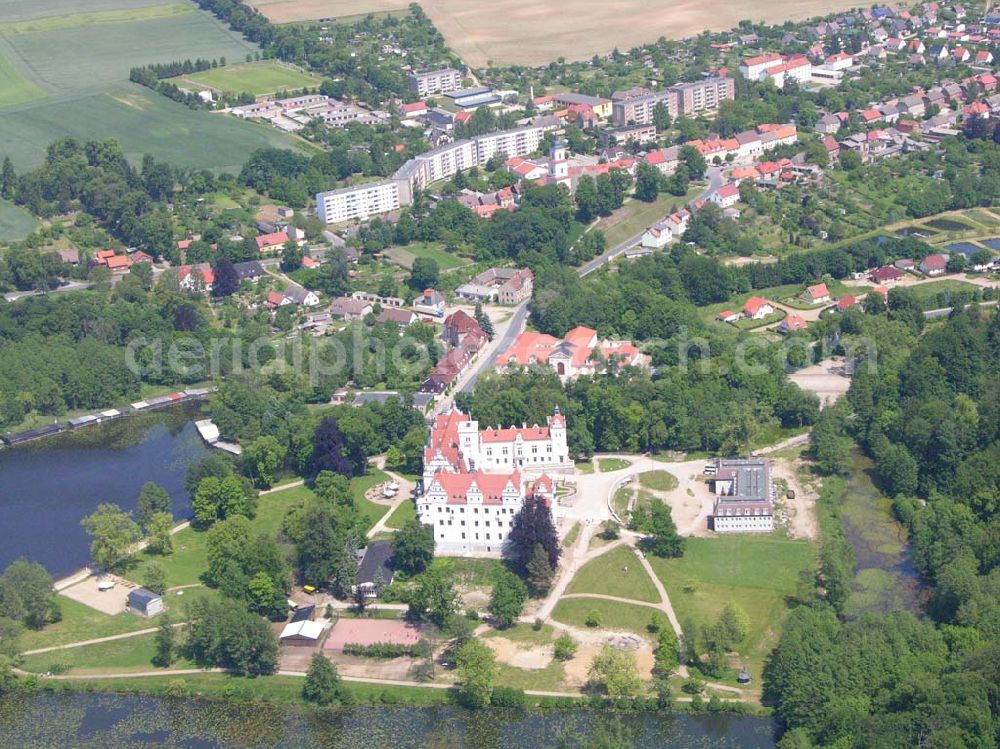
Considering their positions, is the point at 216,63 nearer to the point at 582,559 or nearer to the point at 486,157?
the point at 486,157

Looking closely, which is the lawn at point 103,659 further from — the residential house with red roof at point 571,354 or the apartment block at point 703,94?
the apartment block at point 703,94

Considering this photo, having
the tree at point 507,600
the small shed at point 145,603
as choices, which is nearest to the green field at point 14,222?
the small shed at point 145,603

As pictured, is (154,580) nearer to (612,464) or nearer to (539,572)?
(539,572)

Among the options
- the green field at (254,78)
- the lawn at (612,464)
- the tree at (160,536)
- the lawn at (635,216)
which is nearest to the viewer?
the tree at (160,536)

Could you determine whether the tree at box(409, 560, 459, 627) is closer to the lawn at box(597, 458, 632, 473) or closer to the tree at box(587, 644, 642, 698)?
the tree at box(587, 644, 642, 698)

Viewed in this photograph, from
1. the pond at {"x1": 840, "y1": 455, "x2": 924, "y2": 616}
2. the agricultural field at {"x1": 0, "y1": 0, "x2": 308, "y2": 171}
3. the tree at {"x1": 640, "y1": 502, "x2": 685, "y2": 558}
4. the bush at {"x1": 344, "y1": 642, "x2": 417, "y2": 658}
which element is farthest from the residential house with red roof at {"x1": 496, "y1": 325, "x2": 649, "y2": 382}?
the agricultural field at {"x1": 0, "y1": 0, "x2": 308, "y2": 171}

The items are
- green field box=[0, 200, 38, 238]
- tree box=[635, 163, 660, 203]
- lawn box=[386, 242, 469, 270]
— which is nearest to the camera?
lawn box=[386, 242, 469, 270]
